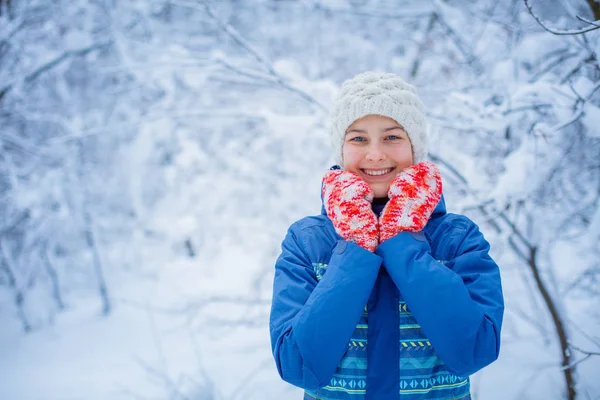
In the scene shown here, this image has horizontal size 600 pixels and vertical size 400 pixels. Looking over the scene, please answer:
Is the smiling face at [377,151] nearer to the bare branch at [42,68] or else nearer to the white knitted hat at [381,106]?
the white knitted hat at [381,106]

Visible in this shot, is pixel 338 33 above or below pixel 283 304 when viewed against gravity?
above

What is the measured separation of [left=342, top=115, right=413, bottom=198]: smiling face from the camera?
1306 mm

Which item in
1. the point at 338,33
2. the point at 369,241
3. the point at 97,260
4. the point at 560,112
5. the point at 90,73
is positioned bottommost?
the point at 369,241

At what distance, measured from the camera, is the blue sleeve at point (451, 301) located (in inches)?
38.6

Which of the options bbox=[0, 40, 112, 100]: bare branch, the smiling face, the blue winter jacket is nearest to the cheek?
the smiling face

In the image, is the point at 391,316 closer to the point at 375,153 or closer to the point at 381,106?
the point at 375,153

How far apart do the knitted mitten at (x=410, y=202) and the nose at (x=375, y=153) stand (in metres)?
0.11

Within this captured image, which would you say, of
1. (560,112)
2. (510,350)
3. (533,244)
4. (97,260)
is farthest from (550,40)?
(97,260)

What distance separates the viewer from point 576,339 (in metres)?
2.66

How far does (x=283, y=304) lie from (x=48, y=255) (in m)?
7.01

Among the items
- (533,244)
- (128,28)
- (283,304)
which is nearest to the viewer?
(283,304)

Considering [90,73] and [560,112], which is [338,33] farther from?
[90,73]

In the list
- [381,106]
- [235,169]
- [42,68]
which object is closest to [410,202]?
[381,106]

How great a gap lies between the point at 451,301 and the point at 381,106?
750 millimetres
